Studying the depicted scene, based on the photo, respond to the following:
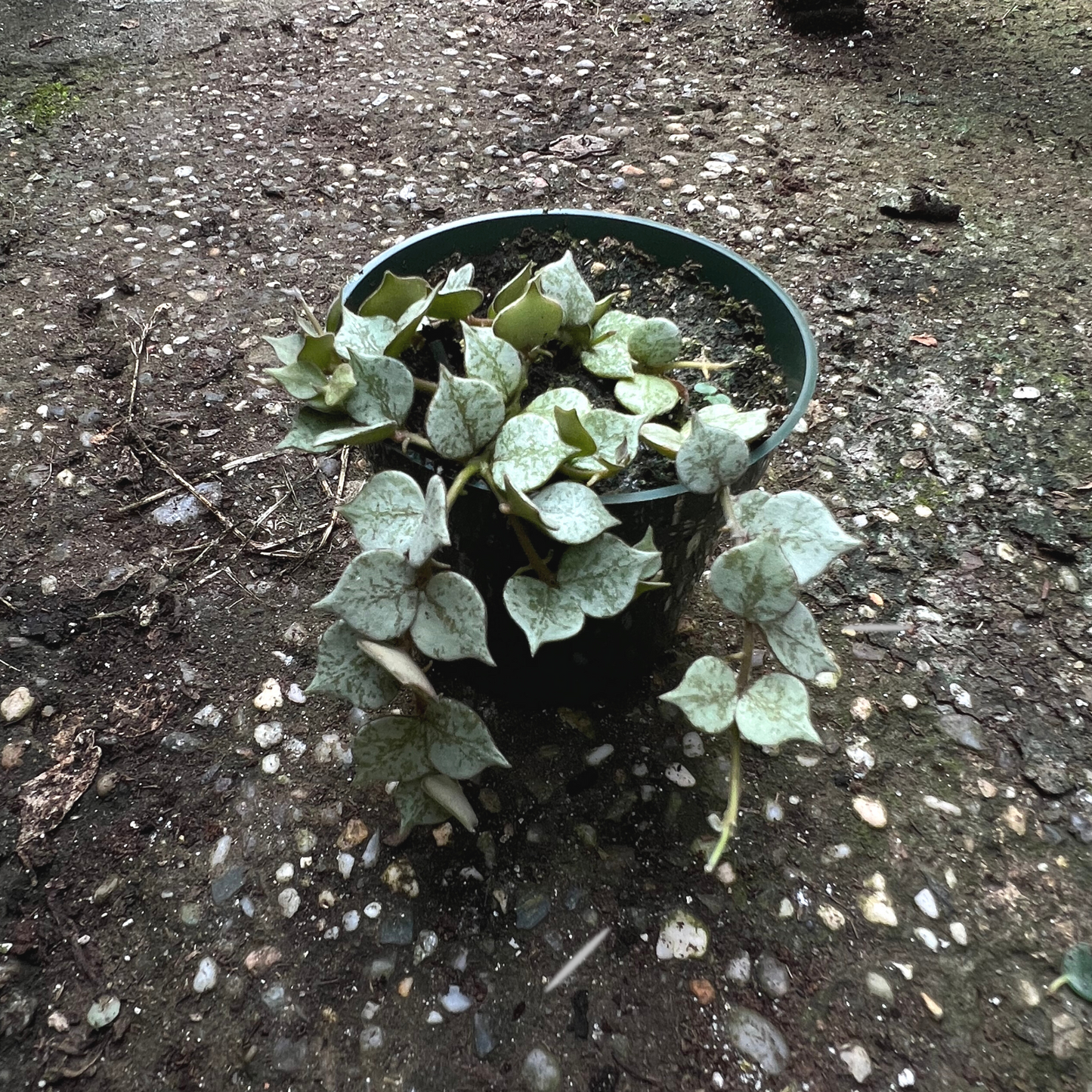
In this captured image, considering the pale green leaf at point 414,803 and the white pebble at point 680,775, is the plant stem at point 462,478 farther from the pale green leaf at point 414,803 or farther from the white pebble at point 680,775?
the white pebble at point 680,775

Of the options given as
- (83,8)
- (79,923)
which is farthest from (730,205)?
(83,8)

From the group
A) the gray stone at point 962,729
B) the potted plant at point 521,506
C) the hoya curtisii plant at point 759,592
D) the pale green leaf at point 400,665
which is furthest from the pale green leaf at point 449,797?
the gray stone at point 962,729

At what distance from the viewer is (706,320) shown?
0.98 m

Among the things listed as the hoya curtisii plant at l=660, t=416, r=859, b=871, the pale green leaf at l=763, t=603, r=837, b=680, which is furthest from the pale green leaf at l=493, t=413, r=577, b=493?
the pale green leaf at l=763, t=603, r=837, b=680

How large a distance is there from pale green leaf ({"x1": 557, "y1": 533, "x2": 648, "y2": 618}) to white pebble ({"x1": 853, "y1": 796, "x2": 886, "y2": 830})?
19.4 inches

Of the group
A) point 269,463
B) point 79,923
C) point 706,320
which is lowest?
point 79,923

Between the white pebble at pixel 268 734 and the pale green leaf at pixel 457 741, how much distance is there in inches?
15.4

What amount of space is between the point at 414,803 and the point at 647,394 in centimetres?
46

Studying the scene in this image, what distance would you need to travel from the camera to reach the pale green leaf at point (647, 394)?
80cm

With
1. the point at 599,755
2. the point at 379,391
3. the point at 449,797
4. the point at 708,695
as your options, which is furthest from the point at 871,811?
the point at 379,391

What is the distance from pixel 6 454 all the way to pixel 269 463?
0.42m

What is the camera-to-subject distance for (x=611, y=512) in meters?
0.72

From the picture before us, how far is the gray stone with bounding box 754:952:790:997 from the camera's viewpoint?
2.67 ft

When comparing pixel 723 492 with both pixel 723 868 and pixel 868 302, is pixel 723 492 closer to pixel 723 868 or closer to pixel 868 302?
pixel 723 868
